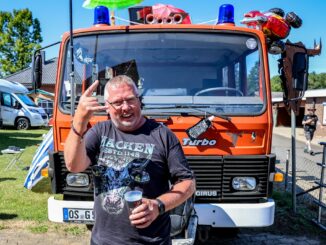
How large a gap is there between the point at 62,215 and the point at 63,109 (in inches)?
41.5

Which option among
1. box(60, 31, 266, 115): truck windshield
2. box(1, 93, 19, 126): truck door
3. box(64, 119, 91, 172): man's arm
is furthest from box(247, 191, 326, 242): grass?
box(1, 93, 19, 126): truck door

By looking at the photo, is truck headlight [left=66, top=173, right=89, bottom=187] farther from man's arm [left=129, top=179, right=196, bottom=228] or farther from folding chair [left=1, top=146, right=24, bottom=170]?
folding chair [left=1, top=146, right=24, bottom=170]

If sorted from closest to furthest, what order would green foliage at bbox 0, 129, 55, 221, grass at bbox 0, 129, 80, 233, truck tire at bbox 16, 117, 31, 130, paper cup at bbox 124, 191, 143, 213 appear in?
paper cup at bbox 124, 191, 143, 213, grass at bbox 0, 129, 80, 233, green foliage at bbox 0, 129, 55, 221, truck tire at bbox 16, 117, 31, 130

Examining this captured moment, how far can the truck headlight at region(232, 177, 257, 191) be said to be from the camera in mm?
3969

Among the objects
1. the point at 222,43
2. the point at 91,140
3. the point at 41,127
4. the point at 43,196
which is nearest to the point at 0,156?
the point at 43,196

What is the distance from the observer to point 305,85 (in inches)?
170

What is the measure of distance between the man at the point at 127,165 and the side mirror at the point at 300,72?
2424 millimetres

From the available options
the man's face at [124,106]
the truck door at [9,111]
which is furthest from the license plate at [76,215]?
the truck door at [9,111]

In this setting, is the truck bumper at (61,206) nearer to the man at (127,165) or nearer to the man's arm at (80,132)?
the man at (127,165)

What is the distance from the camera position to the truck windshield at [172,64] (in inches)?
166

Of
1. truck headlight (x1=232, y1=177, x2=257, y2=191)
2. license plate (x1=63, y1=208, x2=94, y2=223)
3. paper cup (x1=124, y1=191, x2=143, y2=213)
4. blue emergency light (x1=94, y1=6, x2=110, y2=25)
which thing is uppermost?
blue emergency light (x1=94, y1=6, x2=110, y2=25)

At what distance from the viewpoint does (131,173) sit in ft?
7.62

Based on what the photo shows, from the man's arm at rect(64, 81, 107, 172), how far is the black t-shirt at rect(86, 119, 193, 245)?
116 mm

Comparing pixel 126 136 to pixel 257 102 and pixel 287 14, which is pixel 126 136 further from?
pixel 287 14
